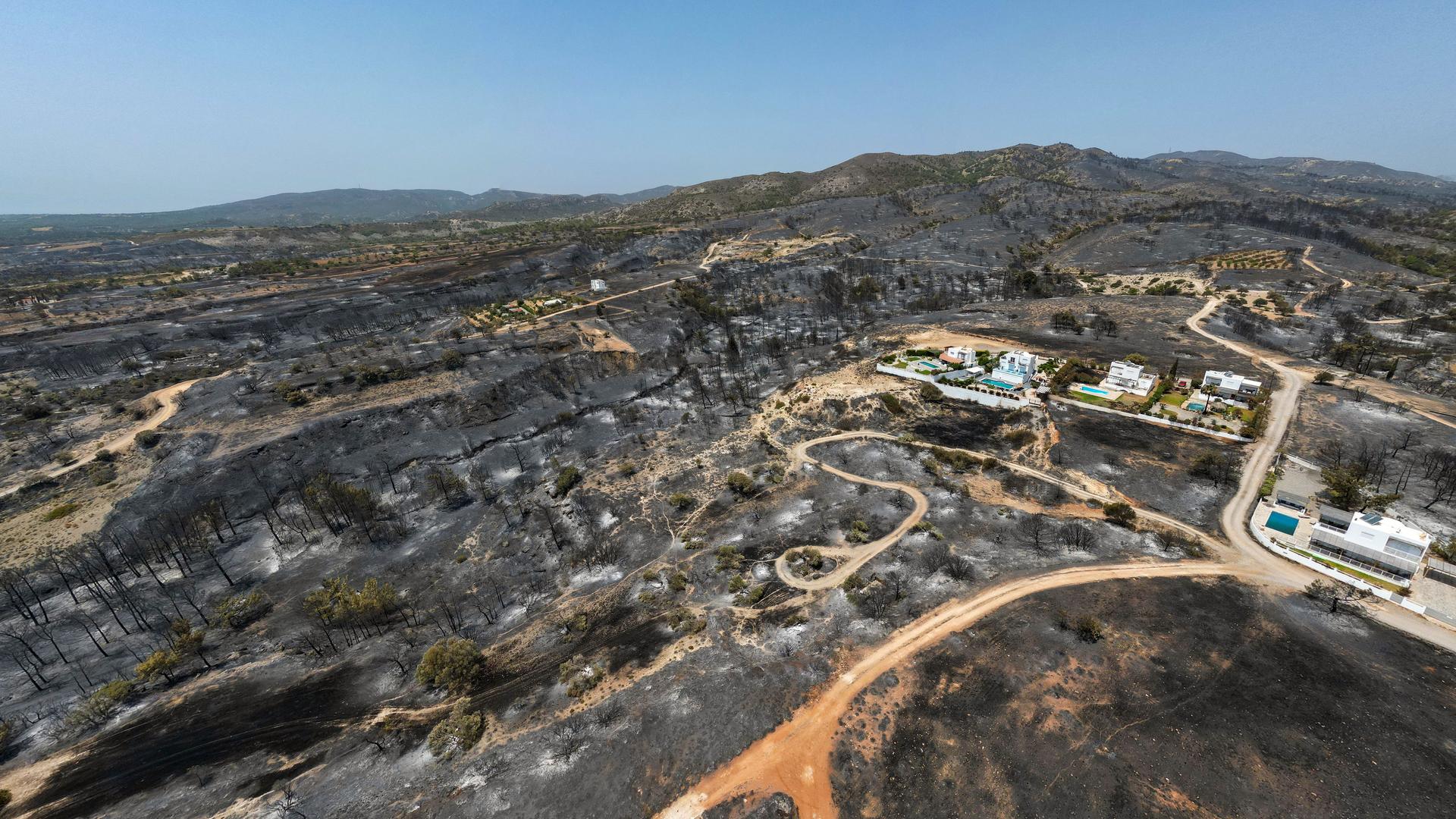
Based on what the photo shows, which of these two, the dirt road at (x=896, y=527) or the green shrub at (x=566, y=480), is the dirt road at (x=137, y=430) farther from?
the dirt road at (x=896, y=527)

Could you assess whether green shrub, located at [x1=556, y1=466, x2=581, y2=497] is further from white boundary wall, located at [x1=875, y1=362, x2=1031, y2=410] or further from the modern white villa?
the modern white villa

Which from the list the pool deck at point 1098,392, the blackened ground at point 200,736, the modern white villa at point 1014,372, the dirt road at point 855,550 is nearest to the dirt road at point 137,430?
the blackened ground at point 200,736

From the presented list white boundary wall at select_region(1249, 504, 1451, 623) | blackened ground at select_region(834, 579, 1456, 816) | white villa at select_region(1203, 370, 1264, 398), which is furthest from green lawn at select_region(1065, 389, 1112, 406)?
blackened ground at select_region(834, 579, 1456, 816)

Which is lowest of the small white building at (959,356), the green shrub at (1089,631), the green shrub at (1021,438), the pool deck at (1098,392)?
the green shrub at (1089,631)

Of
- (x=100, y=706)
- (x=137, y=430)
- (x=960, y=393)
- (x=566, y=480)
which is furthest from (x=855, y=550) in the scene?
(x=137, y=430)

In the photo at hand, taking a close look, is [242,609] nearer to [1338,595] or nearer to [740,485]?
[740,485]
